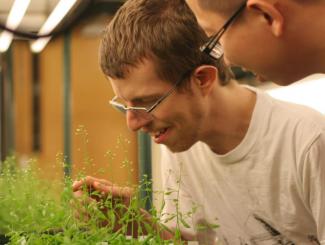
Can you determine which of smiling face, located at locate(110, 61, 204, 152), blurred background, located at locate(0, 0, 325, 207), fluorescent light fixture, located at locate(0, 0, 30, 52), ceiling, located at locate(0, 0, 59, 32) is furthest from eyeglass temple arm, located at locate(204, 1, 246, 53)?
ceiling, located at locate(0, 0, 59, 32)

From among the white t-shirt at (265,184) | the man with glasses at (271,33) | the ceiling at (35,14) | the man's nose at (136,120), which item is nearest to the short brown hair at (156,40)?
the man's nose at (136,120)

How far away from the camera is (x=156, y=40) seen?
1.52 metres

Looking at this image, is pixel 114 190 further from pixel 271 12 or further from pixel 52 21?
pixel 52 21

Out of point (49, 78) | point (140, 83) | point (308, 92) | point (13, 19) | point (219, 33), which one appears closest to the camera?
point (219, 33)

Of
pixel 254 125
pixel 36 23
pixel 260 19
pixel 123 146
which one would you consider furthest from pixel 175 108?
pixel 36 23

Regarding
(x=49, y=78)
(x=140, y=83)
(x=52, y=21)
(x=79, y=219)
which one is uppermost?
(x=52, y=21)

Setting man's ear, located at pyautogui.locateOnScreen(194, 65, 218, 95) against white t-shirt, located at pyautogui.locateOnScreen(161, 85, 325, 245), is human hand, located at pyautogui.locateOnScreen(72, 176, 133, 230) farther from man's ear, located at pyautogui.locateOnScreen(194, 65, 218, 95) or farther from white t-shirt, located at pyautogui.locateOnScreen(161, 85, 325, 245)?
man's ear, located at pyautogui.locateOnScreen(194, 65, 218, 95)

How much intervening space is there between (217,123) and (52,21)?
3898 millimetres

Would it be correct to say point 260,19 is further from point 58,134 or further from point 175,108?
point 58,134

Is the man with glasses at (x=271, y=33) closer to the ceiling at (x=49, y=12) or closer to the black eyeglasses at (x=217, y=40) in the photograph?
the black eyeglasses at (x=217, y=40)

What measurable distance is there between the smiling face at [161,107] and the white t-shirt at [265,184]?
0.14 meters

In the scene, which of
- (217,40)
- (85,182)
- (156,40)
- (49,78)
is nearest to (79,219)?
(85,182)

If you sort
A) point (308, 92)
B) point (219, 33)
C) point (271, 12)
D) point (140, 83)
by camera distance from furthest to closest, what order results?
point (308, 92)
point (140, 83)
point (219, 33)
point (271, 12)

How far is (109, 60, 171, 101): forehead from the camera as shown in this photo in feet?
4.94
